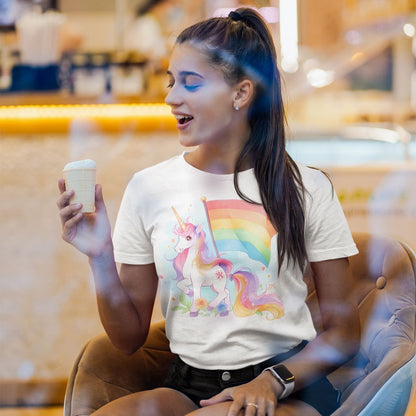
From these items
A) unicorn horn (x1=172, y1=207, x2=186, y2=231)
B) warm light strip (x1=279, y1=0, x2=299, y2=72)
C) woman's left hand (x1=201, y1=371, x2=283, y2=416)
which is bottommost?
woman's left hand (x1=201, y1=371, x2=283, y2=416)

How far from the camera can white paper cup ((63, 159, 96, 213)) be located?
2.92 ft

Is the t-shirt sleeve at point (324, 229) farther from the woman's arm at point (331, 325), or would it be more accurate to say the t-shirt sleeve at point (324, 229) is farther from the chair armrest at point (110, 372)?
the chair armrest at point (110, 372)

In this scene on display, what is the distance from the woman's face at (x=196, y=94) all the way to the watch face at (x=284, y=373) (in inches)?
13.3

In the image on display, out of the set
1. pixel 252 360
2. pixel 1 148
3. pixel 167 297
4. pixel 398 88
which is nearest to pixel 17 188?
pixel 1 148

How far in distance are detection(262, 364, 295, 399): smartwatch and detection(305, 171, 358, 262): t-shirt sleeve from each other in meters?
0.17

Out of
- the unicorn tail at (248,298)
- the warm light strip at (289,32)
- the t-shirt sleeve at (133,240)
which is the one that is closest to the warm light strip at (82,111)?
the warm light strip at (289,32)

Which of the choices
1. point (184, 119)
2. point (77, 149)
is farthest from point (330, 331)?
point (77, 149)

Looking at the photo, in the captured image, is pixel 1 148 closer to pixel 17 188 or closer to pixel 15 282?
pixel 17 188

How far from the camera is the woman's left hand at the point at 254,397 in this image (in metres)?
0.90

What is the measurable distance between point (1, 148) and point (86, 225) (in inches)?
31.2

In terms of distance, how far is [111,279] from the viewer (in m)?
1.00

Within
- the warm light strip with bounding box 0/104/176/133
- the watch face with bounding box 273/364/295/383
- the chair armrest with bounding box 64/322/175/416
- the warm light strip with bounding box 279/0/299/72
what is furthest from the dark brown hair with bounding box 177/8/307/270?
the warm light strip with bounding box 0/104/176/133

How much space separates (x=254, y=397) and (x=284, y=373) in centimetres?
7

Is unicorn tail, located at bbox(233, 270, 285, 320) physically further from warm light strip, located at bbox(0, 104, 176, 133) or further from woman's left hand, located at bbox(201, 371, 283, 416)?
warm light strip, located at bbox(0, 104, 176, 133)
